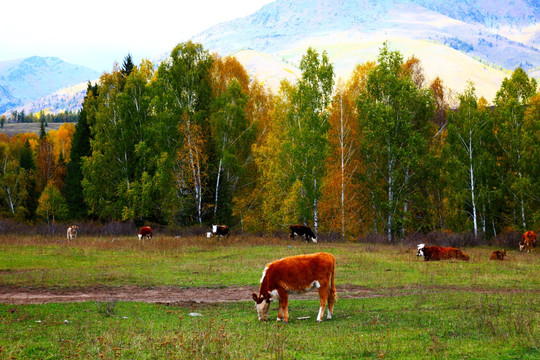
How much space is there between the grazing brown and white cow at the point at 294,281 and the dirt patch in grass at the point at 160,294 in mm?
4212

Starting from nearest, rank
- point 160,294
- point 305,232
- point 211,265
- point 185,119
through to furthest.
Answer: point 160,294 → point 211,265 → point 305,232 → point 185,119

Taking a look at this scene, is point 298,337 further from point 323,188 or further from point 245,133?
point 245,133

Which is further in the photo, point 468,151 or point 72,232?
point 72,232

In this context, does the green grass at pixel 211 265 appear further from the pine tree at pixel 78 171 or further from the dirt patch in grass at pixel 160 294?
the pine tree at pixel 78 171

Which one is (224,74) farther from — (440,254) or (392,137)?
(440,254)

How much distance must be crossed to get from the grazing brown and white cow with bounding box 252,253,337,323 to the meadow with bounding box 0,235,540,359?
24.4 inches

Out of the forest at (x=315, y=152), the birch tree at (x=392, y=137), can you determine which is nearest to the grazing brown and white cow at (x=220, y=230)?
the forest at (x=315, y=152)

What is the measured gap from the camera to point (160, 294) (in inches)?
810

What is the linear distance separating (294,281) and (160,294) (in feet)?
24.6

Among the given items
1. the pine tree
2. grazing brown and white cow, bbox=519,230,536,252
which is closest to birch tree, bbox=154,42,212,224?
the pine tree

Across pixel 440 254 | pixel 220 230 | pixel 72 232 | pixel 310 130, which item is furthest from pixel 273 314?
pixel 72 232

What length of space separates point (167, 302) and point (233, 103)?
119 ft

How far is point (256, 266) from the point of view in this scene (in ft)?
91.0

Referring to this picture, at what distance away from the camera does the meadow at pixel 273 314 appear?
11.0 metres
